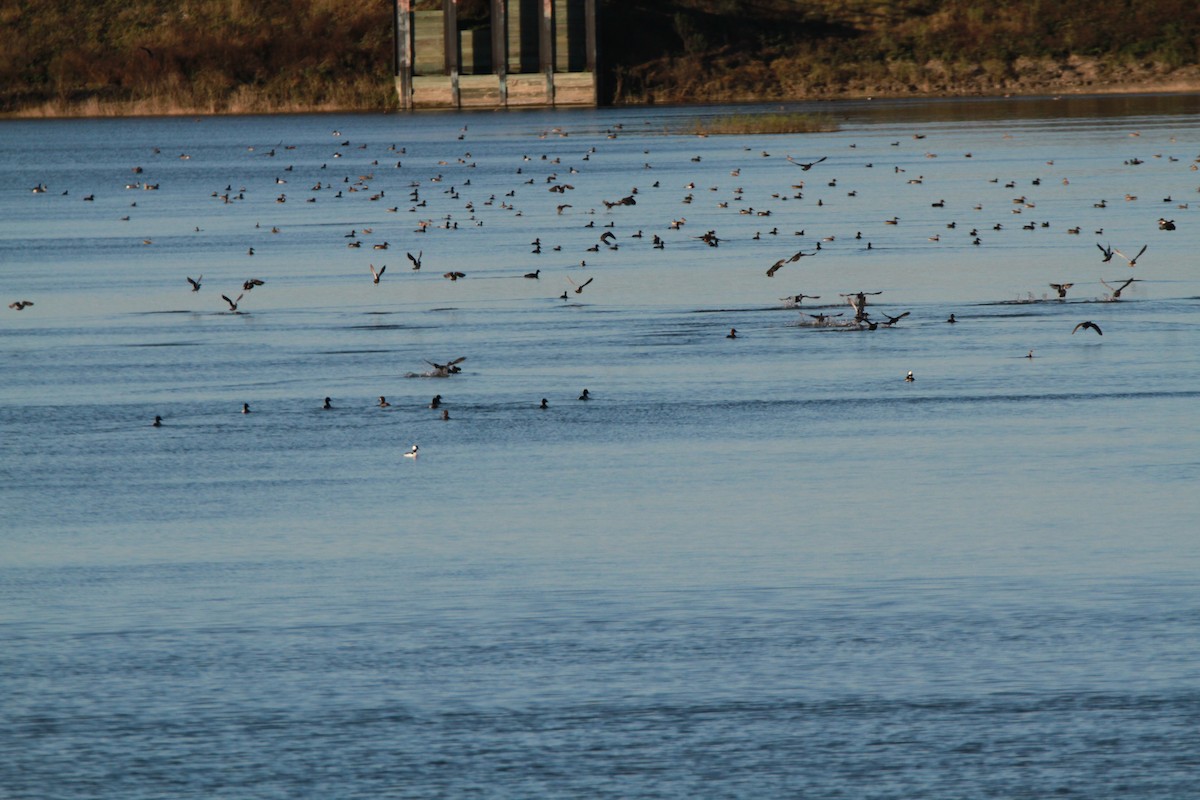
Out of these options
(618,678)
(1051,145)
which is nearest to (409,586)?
(618,678)

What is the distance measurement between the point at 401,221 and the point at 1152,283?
1893 centimetres

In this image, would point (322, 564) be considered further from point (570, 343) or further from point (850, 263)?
point (850, 263)

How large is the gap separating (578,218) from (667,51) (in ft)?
244

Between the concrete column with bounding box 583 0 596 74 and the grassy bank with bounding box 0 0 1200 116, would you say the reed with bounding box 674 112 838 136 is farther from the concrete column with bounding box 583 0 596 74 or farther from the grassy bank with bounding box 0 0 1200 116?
the grassy bank with bounding box 0 0 1200 116

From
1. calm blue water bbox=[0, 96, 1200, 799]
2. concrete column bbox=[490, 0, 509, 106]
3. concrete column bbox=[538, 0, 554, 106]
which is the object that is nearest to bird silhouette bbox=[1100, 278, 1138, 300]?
calm blue water bbox=[0, 96, 1200, 799]

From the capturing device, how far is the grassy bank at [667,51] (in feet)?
367

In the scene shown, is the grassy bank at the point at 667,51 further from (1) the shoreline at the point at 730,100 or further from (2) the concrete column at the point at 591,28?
(2) the concrete column at the point at 591,28

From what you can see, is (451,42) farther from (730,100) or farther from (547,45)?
(730,100)

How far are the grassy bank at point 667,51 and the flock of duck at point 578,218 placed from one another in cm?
4700

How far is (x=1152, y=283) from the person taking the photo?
28.5 meters

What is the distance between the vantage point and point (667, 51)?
115438 mm

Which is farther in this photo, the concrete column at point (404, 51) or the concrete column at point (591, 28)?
the concrete column at point (404, 51)

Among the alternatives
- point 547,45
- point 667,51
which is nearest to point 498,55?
point 547,45

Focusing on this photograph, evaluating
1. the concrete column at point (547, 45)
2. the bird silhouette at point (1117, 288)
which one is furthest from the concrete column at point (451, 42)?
the bird silhouette at point (1117, 288)
